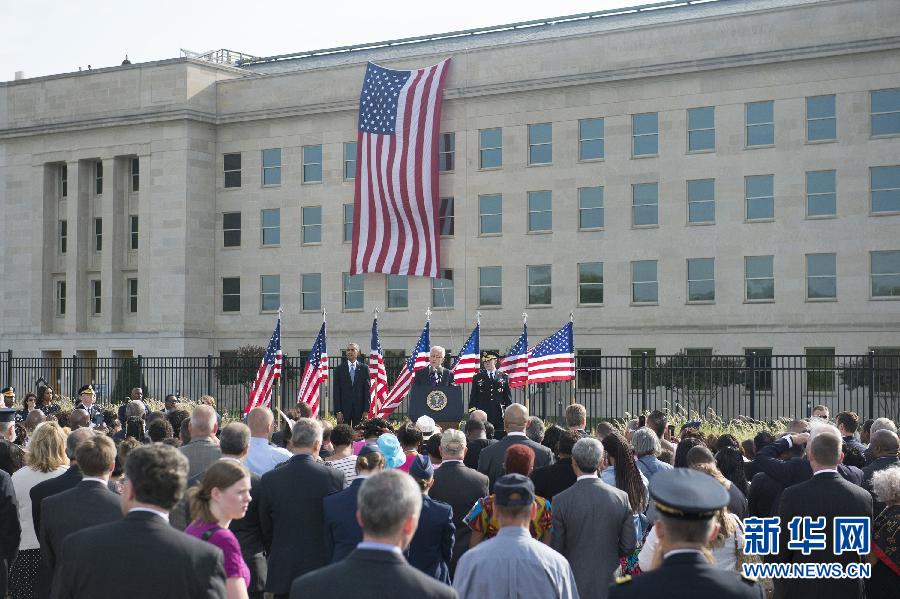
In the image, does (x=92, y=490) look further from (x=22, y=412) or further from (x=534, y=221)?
(x=534, y=221)

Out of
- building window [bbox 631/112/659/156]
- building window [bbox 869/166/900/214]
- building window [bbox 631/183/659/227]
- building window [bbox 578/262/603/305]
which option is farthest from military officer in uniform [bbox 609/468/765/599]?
building window [bbox 578/262/603/305]

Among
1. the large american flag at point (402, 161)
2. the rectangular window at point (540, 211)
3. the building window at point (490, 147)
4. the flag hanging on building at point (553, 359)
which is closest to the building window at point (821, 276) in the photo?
the rectangular window at point (540, 211)

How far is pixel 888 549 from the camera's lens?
9.37 meters

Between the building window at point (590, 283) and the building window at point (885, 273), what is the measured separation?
10.6 m

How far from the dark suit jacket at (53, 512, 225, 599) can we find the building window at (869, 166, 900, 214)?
147 feet

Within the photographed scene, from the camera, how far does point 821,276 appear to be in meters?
48.3

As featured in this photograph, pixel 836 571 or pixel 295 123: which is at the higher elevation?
pixel 295 123

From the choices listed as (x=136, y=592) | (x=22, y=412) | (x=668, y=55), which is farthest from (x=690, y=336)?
(x=136, y=592)

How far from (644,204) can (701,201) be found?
2334 millimetres

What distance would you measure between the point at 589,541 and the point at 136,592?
4219 mm

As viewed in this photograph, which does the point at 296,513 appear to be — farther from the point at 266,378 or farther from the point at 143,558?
the point at 266,378

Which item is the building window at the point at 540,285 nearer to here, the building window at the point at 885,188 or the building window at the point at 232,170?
the building window at the point at 885,188

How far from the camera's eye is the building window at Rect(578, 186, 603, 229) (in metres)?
52.3

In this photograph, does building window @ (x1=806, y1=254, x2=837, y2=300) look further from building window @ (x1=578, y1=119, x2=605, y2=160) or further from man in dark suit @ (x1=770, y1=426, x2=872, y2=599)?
man in dark suit @ (x1=770, y1=426, x2=872, y2=599)
